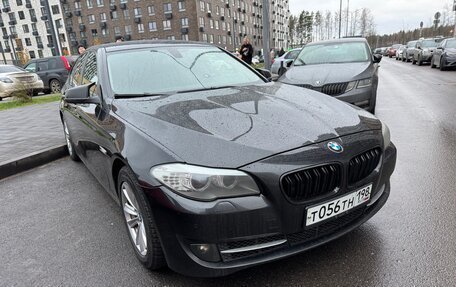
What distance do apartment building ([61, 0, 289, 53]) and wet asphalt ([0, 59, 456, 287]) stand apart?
1972 inches

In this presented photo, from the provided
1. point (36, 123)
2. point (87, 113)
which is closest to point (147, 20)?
point (36, 123)

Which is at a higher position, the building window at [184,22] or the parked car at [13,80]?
the building window at [184,22]

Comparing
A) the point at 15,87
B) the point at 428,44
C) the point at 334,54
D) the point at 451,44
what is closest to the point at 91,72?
the point at 334,54

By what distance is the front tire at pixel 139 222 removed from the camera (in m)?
1.99

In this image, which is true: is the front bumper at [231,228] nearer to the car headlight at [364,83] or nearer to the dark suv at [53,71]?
the car headlight at [364,83]

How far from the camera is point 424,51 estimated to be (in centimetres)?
2038

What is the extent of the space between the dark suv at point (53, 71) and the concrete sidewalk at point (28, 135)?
237 inches

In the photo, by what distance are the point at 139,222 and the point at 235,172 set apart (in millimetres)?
893

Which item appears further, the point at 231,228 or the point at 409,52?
the point at 409,52

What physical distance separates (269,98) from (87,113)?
1775 mm

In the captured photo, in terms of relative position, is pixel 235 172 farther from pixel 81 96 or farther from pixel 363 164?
pixel 81 96

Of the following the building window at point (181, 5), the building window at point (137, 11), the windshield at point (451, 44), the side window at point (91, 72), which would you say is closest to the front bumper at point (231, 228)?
the side window at point (91, 72)

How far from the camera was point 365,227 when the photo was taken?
2.59 meters

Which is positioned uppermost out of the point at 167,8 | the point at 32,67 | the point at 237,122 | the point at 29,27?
the point at 167,8
